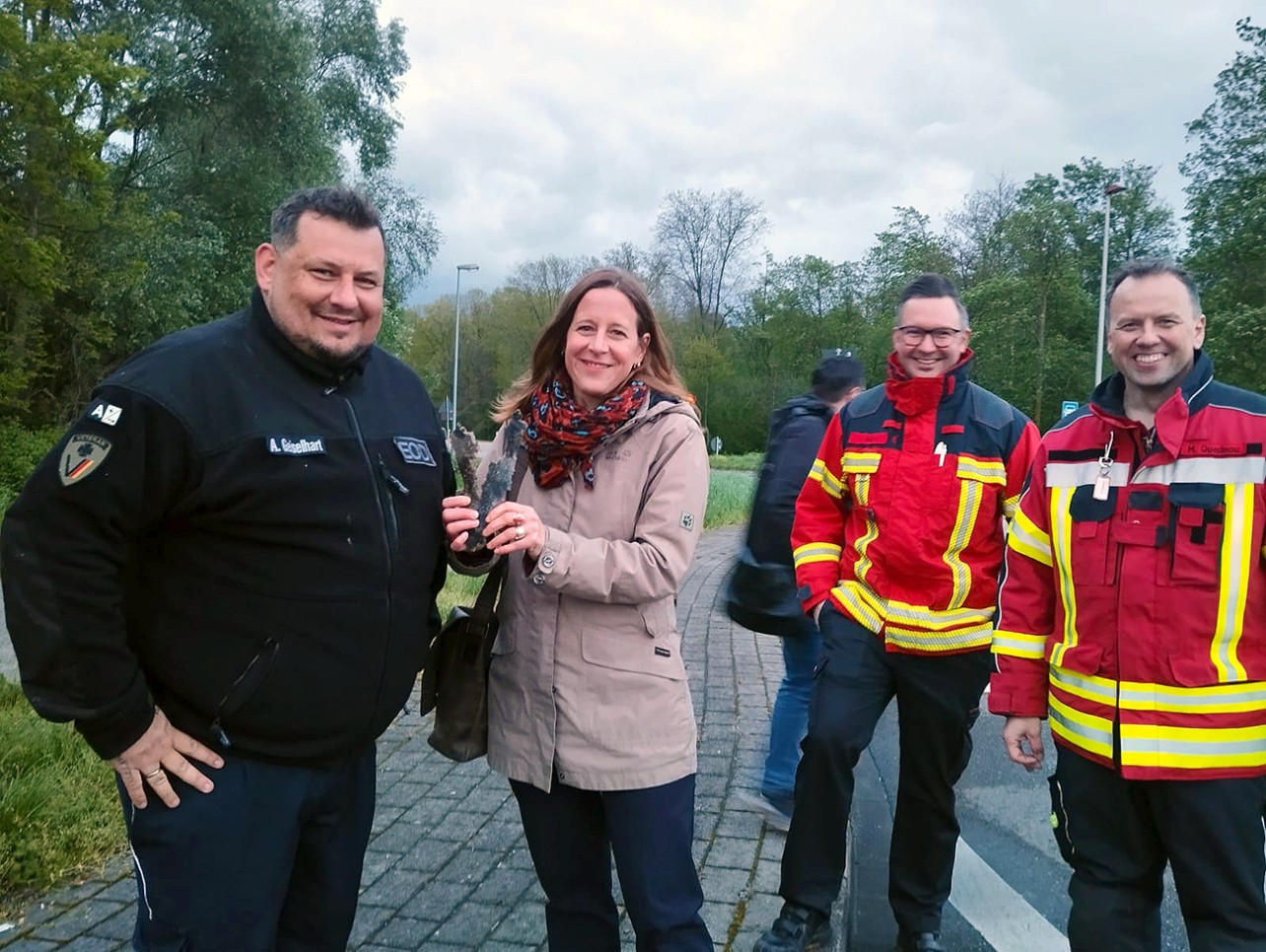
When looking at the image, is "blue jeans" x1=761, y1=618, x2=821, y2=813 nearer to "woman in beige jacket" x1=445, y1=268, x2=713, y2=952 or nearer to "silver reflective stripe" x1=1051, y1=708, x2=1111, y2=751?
"silver reflective stripe" x1=1051, y1=708, x2=1111, y2=751

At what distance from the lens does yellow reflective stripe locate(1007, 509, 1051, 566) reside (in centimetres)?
278

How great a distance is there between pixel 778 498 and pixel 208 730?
2.62 metres

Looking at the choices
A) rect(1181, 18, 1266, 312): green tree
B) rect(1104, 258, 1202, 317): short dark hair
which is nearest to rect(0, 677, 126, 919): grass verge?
rect(1104, 258, 1202, 317): short dark hair

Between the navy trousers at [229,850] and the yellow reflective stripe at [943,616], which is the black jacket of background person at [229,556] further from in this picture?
the yellow reflective stripe at [943,616]

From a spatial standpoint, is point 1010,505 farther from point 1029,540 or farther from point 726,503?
point 726,503

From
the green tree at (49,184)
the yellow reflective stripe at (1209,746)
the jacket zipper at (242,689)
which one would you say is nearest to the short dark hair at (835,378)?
the yellow reflective stripe at (1209,746)

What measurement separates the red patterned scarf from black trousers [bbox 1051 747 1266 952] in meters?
1.49

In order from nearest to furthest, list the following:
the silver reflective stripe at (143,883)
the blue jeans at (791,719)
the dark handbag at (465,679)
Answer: the silver reflective stripe at (143,883) < the dark handbag at (465,679) < the blue jeans at (791,719)

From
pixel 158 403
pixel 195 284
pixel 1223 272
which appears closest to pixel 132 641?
pixel 158 403

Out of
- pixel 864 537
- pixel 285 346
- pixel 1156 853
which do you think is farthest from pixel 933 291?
pixel 285 346

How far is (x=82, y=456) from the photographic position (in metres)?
1.93

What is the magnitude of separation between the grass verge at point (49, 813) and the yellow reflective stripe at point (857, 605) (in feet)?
9.63

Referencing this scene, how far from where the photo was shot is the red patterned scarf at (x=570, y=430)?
8.27 feet

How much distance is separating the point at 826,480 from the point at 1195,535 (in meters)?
1.30
